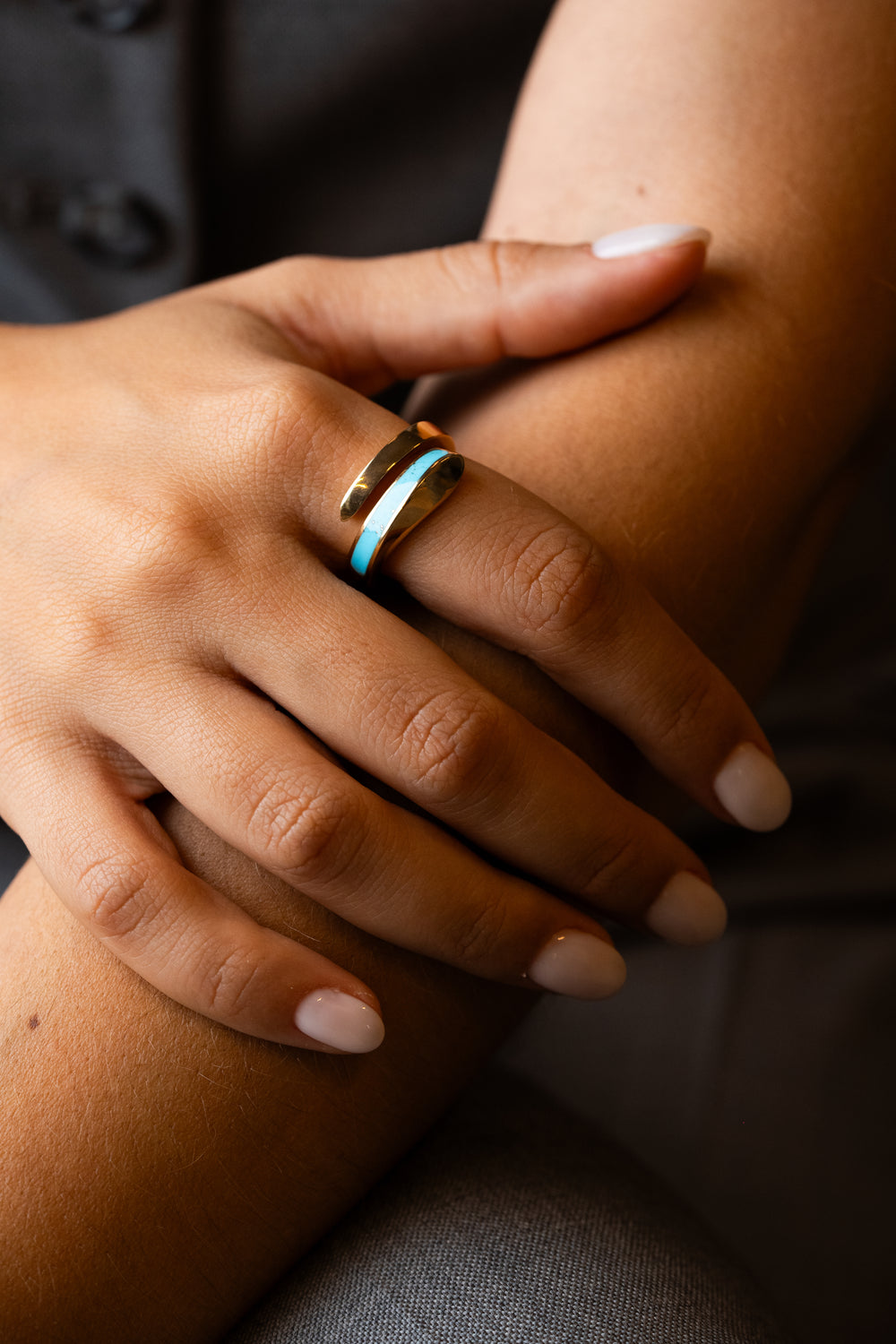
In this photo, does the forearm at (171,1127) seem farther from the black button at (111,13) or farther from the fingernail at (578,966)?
the black button at (111,13)

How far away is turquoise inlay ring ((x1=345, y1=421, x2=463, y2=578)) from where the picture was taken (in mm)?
574

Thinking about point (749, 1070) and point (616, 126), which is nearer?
point (616, 126)

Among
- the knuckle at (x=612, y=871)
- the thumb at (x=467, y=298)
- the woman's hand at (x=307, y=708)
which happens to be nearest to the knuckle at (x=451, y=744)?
the woman's hand at (x=307, y=708)

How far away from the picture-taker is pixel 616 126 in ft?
2.55

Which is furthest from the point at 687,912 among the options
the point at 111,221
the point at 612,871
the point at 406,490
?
the point at 111,221

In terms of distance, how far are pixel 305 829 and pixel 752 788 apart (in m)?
0.32

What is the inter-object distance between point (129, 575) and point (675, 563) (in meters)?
0.38

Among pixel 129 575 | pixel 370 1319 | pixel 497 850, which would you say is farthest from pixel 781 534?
pixel 370 1319

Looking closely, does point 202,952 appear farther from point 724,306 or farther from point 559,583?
point 724,306

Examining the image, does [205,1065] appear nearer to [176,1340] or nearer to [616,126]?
[176,1340]

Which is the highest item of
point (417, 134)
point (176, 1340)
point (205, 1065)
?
point (417, 134)

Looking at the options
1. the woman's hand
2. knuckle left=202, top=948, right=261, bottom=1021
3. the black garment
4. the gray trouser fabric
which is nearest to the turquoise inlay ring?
the woman's hand

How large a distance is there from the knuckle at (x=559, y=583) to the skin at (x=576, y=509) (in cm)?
7

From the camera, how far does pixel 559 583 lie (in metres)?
0.57
